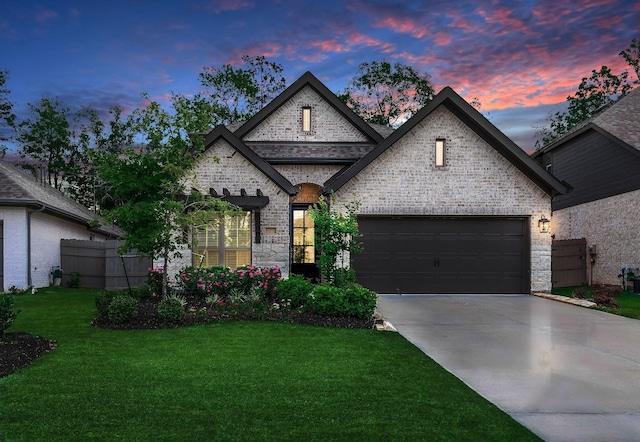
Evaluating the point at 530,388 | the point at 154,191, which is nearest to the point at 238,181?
the point at 154,191

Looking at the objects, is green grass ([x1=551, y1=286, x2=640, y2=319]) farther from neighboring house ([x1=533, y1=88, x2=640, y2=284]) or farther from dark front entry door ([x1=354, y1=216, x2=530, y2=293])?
dark front entry door ([x1=354, y1=216, x2=530, y2=293])

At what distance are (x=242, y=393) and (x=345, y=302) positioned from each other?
17.9ft

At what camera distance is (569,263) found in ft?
71.2

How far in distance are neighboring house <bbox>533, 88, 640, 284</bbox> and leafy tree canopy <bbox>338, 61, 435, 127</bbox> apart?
1467 centimetres

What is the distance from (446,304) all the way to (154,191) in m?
8.93

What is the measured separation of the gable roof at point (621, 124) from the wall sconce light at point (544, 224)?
5.05m

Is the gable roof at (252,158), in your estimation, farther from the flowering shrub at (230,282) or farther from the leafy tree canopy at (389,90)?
the leafy tree canopy at (389,90)

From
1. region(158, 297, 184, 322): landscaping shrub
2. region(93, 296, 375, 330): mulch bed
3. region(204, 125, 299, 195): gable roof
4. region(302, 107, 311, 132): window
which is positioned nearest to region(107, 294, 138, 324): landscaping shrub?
region(93, 296, 375, 330): mulch bed

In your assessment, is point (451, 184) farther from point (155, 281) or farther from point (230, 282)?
point (155, 281)

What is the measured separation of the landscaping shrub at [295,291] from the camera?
12422 mm

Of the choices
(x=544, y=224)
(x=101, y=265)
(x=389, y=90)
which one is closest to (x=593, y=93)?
(x=389, y=90)

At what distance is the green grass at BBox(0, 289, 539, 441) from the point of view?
5.01 metres

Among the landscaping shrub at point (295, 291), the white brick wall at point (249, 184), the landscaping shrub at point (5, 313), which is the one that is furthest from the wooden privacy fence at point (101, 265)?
the landscaping shrub at point (5, 313)

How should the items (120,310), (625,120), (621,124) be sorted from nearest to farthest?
(120,310)
(621,124)
(625,120)
